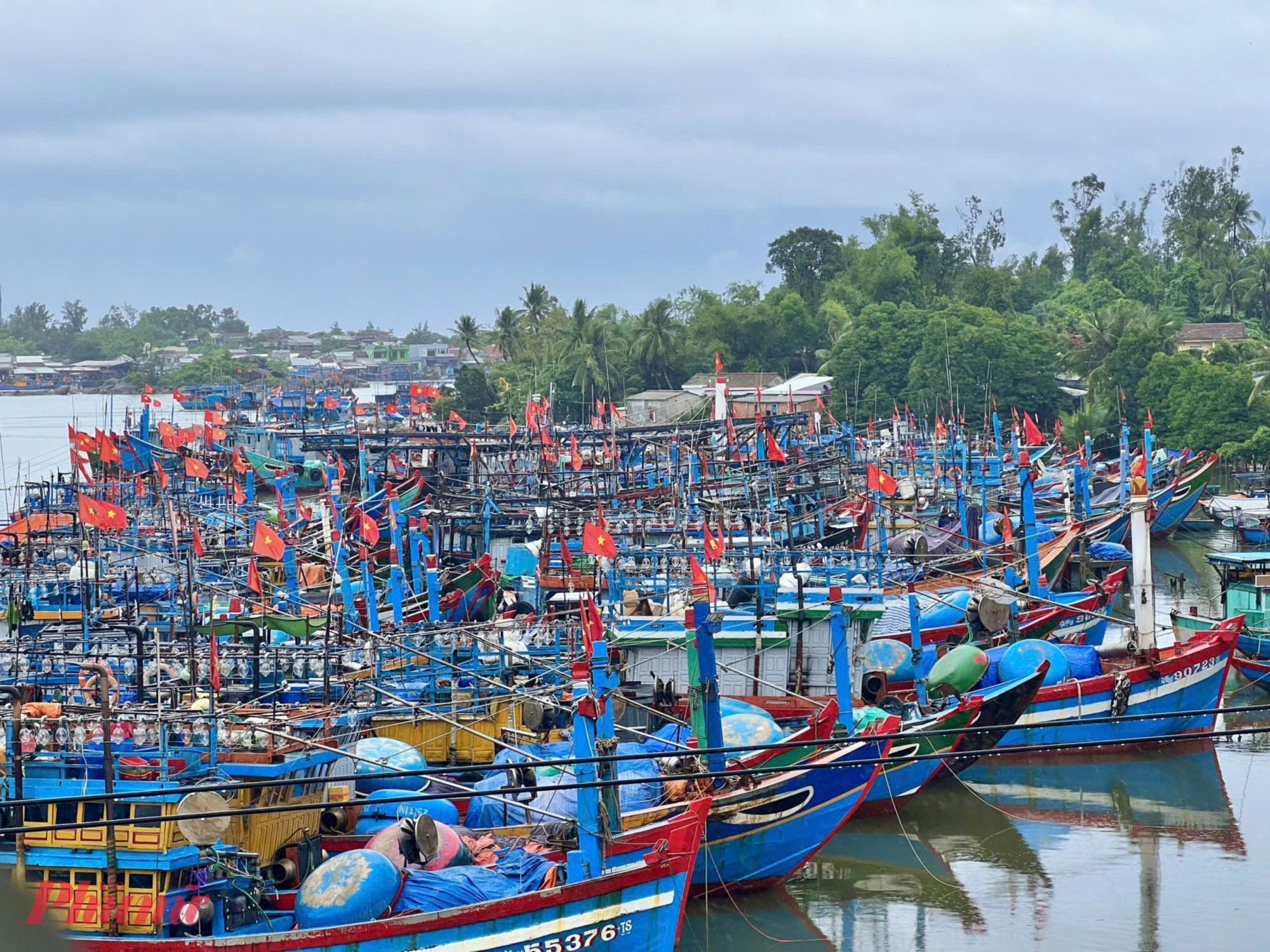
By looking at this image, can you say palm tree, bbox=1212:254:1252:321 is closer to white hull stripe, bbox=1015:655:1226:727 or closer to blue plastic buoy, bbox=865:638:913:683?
white hull stripe, bbox=1015:655:1226:727

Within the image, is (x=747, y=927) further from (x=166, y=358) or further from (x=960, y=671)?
(x=166, y=358)

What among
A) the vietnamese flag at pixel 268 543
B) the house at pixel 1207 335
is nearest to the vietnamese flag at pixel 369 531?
the vietnamese flag at pixel 268 543

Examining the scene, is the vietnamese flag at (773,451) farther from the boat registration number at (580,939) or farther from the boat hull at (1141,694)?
the boat registration number at (580,939)

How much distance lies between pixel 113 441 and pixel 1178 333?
181 feet

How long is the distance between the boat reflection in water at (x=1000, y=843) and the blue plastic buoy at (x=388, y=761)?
4422 millimetres

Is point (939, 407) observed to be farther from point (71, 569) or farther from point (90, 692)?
point (90, 692)

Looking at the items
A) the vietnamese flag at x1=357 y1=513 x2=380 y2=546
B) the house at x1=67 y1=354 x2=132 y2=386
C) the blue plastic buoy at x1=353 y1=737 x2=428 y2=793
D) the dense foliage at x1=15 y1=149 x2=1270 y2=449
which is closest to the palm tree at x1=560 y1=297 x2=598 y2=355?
the dense foliage at x1=15 y1=149 x2=1270 y2=449

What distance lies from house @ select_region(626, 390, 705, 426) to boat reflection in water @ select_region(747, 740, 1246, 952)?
54.6 metres

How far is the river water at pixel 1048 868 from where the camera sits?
21391 mm

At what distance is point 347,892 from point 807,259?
102 metres

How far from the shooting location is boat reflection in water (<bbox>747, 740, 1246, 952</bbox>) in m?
21.9

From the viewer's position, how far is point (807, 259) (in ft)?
377

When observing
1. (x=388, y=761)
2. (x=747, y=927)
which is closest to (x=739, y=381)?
(x=747, y=927)

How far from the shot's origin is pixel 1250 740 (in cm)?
3095
